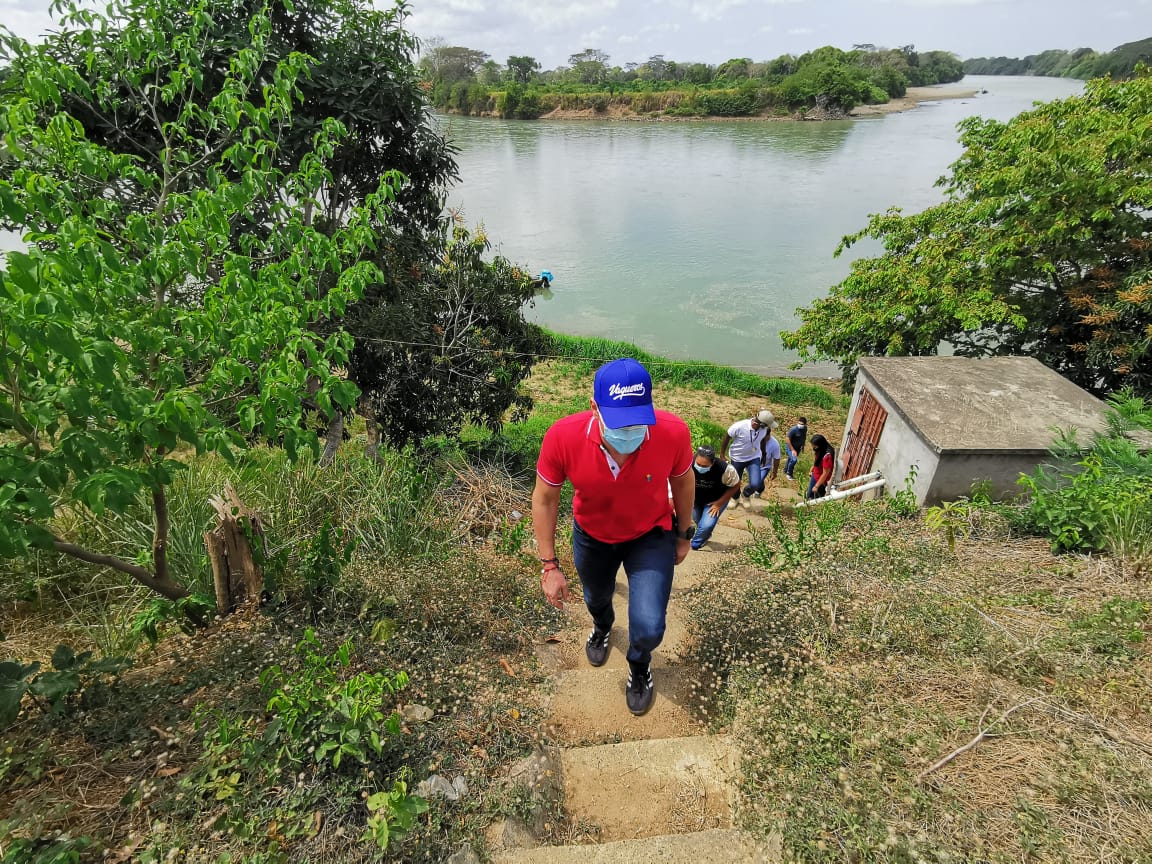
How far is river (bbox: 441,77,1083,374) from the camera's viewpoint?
19.2 meters

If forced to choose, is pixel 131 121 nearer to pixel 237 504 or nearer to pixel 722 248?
pixel 237 504

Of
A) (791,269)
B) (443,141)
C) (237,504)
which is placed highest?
(443,141)

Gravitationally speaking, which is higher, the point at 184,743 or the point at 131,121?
the point at 131,121

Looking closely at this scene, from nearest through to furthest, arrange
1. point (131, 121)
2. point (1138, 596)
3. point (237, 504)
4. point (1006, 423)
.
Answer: point (1138, 596) < point (237, 504) < point (131, 121) < point (1006, 423)

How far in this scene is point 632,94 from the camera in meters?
60.7

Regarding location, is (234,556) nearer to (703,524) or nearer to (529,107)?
(703,524)

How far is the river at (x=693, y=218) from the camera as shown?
19172mm

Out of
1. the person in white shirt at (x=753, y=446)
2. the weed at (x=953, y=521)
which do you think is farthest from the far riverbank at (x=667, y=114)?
the weed at (x=953, y=521)

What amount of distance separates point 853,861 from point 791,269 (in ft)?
72.0

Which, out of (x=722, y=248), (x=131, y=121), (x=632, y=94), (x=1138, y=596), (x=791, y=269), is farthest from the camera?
(x=632, y=94)

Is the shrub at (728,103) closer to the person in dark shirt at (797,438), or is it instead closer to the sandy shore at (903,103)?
the sandy shore at (903,103)

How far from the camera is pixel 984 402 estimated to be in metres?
5.99

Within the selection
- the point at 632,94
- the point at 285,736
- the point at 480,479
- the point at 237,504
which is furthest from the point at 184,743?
the point at 632,94

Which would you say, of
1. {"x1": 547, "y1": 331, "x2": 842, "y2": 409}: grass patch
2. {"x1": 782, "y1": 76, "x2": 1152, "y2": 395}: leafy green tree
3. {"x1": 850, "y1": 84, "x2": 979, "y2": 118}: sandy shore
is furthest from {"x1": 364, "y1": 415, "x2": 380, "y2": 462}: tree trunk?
{"x1": 850, "y1": 84, "x2": 979, "y2": 118}: sandy shore
